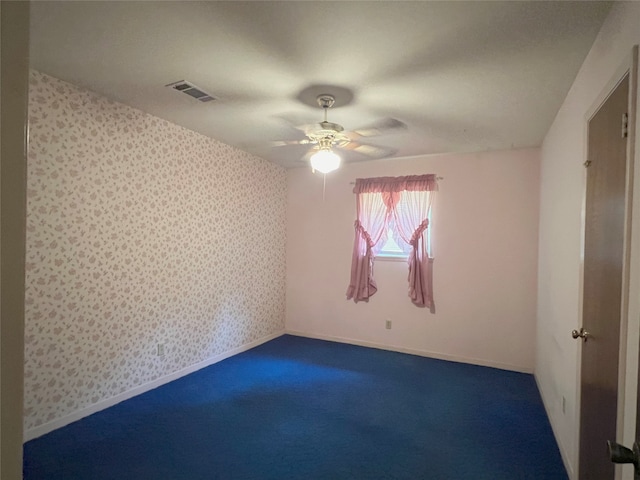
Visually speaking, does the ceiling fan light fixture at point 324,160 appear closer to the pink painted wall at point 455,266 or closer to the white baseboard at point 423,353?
the pink painted wall at point 455,266

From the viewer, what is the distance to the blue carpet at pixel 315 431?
2.14 meters

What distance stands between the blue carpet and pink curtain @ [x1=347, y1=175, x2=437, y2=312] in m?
1.10

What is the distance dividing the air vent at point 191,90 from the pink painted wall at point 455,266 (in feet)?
8.10

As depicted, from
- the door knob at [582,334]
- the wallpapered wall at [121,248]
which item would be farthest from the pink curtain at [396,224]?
the door knob at [582,334]

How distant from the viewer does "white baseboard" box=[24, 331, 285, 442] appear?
95.4 inches

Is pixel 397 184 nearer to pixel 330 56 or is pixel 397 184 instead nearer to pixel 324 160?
pixel 324 160

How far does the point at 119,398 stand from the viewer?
116 inches

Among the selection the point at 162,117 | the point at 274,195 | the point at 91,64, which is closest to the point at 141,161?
the point at 162,117

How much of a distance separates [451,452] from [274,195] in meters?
3.62

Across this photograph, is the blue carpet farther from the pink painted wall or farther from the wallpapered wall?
the pink painted wall

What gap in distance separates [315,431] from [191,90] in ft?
8.65

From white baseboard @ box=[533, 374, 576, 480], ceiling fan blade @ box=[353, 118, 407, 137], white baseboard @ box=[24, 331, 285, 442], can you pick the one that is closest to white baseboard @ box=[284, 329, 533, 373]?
white baseboard @ box=[533, 374, 576, 480]

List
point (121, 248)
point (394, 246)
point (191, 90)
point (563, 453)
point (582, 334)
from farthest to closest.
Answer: point (394, 246)
point (121, 248)
point (191, 90)
point (563, 453)
point (582, 334)

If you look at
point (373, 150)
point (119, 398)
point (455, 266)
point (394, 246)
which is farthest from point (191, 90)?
point (455, 266)
